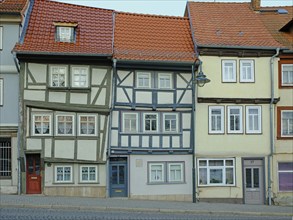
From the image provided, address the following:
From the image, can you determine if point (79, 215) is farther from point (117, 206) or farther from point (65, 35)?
point (65, 35)

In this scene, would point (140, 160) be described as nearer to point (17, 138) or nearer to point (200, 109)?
point (200, 109)

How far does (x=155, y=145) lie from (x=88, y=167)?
3.77 metres

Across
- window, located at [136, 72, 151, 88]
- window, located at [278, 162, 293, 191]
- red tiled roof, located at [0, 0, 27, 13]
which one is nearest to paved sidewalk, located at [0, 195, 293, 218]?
window, located at [278, 162, 293, 191]

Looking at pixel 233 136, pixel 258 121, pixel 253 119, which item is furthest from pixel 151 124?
pixel 258 121

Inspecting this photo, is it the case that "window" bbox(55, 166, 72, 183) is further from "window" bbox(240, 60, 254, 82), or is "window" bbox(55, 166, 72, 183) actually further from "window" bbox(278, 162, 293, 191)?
"window" bbox(278, 162, 293, 191)

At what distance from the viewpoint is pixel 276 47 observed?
2728cm

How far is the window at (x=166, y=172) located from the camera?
26.7m

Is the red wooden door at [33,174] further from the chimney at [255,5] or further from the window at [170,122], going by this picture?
the chimney at [255,5]

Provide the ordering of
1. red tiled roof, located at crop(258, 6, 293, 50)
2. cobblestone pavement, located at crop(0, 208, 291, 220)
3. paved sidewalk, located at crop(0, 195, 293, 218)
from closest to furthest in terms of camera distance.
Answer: cobblestone pavement, located at crop(0, 208, 291, 220)
paved sidewalk, located at crop(0, 195, 293, 218)
red tiled roof, located at crop(258, 6, 293, 50)

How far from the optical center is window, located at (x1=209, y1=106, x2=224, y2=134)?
1073 inches

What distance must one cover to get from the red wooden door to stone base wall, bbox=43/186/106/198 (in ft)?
1.78

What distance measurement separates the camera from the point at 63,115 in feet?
84.7

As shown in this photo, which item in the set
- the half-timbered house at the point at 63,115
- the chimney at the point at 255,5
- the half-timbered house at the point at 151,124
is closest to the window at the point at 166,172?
the half-timbered house at the point at 151,124

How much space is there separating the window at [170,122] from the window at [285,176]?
20.7 ft
